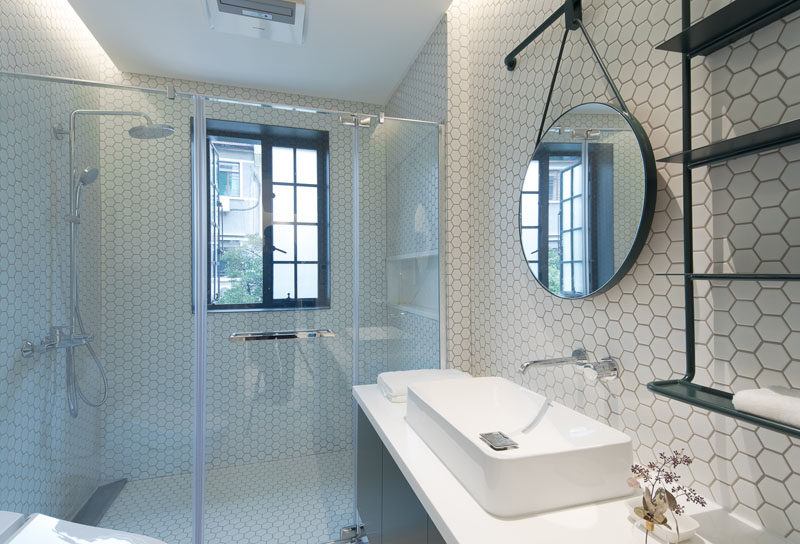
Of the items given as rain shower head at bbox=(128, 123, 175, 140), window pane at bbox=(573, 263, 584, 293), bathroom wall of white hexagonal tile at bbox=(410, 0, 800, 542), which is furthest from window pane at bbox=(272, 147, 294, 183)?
window pane at bbox=(573, 263, 584, 293)

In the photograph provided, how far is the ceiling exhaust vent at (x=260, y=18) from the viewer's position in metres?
Result: 1.88

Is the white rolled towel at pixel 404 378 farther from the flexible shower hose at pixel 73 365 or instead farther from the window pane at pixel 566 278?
the flexible shower hose at pixel 73 365

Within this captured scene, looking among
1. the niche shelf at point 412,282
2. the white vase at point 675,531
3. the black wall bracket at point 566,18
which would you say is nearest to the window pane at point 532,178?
the black wall bracket at point 566,18

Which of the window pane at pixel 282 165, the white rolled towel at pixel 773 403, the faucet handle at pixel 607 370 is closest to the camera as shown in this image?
the white rolled towel at pixel 773 403

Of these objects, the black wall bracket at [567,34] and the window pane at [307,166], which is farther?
the window pane at [307,166]

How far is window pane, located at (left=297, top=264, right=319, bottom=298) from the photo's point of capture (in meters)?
1.95

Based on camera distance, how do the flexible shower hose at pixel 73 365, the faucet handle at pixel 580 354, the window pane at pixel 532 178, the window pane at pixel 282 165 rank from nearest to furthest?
the faucet handle at pixel 580 354 → the window pane at pixel 532 178 → the flexible shower hose at pixel 73 365 → the window pane at pixel 282 165

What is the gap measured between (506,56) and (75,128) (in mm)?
1825

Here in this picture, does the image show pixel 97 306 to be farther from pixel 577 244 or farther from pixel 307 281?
pixel 577 244

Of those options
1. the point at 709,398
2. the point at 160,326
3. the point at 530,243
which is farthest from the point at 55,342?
the point at 709,398

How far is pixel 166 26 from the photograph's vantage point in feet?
6.88

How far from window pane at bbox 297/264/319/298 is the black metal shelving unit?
1.48m

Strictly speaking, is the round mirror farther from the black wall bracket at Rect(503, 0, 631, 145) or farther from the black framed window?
the black framed window

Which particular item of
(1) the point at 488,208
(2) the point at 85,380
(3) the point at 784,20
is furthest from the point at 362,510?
(3) the point at 784,20
